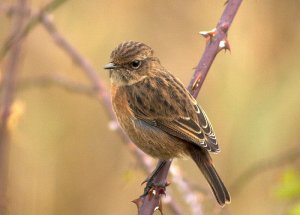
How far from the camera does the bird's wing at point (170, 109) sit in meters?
5.56

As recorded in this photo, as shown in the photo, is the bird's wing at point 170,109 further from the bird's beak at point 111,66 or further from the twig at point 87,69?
the twig at point 87,69

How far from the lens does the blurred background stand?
8.18 m

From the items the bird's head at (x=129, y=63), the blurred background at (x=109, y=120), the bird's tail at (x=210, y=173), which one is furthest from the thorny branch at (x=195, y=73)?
the blurred background at (x=109, y=120)

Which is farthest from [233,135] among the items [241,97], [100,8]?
[100,8]

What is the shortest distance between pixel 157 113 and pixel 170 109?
12cm

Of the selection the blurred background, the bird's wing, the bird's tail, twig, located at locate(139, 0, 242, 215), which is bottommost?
the bird's tail

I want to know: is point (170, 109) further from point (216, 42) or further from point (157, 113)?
point (216, 42)

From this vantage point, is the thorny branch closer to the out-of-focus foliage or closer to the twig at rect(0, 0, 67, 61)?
the twig at rect(0, 0, 67, 61)

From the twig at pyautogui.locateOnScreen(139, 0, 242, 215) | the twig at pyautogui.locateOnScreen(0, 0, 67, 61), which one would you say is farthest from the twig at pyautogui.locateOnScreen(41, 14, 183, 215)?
the twig at pyautogui.locateOnScreen(139, 0, 242, 215)

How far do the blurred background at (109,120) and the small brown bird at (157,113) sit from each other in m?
2.23

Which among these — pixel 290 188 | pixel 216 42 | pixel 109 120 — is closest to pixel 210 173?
pixel 290 188

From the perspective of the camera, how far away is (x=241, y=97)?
833cm

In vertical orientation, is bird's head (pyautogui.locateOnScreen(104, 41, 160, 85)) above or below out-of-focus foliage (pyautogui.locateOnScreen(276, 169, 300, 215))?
above

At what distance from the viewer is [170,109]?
571cm
